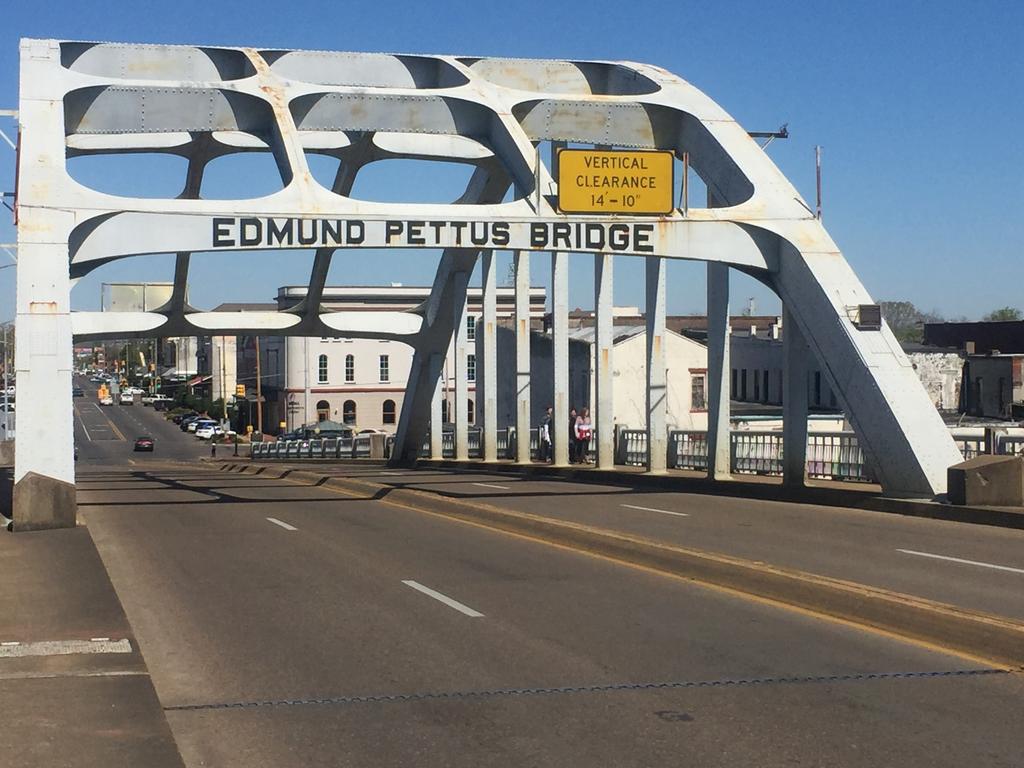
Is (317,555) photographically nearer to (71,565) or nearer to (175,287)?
(71,565)

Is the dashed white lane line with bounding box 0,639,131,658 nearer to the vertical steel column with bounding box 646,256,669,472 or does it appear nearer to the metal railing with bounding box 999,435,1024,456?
the metal railing with bounding box 999,435,1024,456

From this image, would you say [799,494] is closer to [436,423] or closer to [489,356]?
[489,356]

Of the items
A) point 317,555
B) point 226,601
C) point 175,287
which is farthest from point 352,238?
point 175,287

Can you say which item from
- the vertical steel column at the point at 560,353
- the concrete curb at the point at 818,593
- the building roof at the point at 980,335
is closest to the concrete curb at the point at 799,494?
the vertical steel column at the point at 560,353

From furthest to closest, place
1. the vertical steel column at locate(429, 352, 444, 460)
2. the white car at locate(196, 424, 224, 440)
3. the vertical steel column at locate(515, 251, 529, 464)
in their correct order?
the white car at locate(196, 424, 224, 440) → the vertical steel column at locate(429, 352, 444, 460) → the vertical steel column at locate(515, 251, 529, 464)

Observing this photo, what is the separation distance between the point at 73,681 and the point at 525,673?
2.85 meters

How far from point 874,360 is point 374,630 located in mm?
13754

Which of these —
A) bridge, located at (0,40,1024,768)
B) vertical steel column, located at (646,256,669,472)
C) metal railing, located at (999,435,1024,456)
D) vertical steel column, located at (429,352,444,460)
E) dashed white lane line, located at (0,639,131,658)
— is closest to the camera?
bridge, located at (0,40,1024,768)

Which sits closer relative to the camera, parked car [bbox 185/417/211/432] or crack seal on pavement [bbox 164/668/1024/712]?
crack seal on pavement [bbox 164/668/1024/712]

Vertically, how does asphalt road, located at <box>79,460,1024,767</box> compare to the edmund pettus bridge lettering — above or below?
below

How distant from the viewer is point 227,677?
898cm

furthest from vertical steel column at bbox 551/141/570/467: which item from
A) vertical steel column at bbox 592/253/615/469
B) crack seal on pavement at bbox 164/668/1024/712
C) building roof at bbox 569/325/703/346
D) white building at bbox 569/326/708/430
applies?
crack seal on pavement at bbox 164/668/1024/712

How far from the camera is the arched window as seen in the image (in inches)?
4027

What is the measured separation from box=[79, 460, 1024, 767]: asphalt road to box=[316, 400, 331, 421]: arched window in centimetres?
8722
